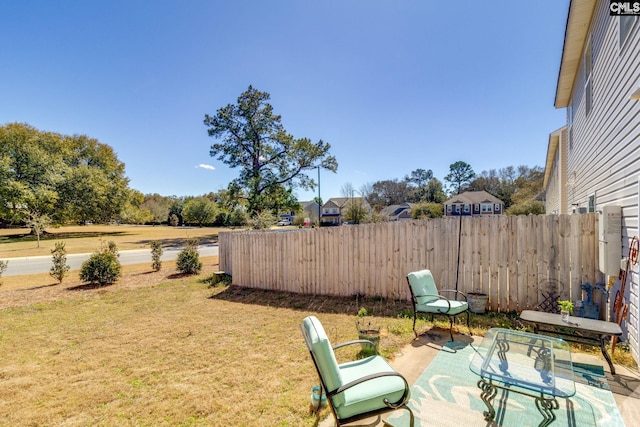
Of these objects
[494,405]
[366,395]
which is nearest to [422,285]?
[494,405]

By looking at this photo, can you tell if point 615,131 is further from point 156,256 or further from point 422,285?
point 156,256

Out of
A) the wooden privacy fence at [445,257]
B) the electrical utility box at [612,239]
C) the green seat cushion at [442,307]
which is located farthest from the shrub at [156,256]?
the electrical utility box at [612,239]

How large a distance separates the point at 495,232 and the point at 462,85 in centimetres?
920

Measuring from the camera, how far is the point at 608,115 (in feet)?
14.4

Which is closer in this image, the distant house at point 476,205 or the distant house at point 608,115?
the distant house at point 608,115

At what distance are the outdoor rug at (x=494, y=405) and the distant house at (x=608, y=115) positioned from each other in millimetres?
1033

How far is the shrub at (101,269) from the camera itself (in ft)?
28.4

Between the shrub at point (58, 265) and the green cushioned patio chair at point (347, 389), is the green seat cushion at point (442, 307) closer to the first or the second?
the green cushioned patio chair at point (347, 389)

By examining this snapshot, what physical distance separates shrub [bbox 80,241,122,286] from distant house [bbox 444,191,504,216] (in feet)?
140

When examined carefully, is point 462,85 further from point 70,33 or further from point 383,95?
point 70,33

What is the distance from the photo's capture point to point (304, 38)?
8961 mm

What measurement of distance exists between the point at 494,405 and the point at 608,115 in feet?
16.0

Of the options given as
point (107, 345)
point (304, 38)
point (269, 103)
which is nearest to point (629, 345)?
point (107, 345)

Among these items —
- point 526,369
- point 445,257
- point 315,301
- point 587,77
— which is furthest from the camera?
point 315,301
